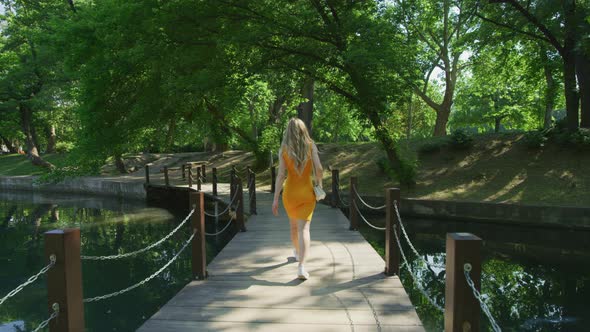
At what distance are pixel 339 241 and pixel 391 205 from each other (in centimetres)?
219

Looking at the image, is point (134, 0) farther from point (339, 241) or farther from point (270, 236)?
point (339, 241)

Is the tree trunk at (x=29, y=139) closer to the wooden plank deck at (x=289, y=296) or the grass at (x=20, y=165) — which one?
the grass at (x=20, y=165)

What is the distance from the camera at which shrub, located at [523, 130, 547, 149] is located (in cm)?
1725

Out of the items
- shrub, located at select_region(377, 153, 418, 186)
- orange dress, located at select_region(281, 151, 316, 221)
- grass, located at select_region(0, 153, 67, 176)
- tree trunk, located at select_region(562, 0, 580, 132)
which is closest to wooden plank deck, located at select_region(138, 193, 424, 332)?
orange dress, located at select_region(281, 151, 316, 221)

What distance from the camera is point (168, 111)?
1806 centimetres

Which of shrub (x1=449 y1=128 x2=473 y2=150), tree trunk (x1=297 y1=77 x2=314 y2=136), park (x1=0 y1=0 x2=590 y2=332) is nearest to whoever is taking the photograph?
park (x1=0 y1=0 x2=590 y2=332)

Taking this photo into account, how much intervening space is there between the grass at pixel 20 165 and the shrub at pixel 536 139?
29.7 metres

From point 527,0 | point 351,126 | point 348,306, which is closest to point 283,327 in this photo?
point 348,306

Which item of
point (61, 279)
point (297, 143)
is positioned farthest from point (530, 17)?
point (61, 279)

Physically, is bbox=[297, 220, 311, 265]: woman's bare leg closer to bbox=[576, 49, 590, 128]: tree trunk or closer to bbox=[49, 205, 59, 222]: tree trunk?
bbox=[49, 205, 59, 222]: tree trunk

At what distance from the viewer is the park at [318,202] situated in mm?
4633

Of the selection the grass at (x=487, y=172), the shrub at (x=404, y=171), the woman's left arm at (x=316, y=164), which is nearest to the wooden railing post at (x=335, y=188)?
the shrub at (x=404, y=171)

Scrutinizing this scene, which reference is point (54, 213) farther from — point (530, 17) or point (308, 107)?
point (530, 17)

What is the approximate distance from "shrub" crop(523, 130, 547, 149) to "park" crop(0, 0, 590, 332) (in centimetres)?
8
